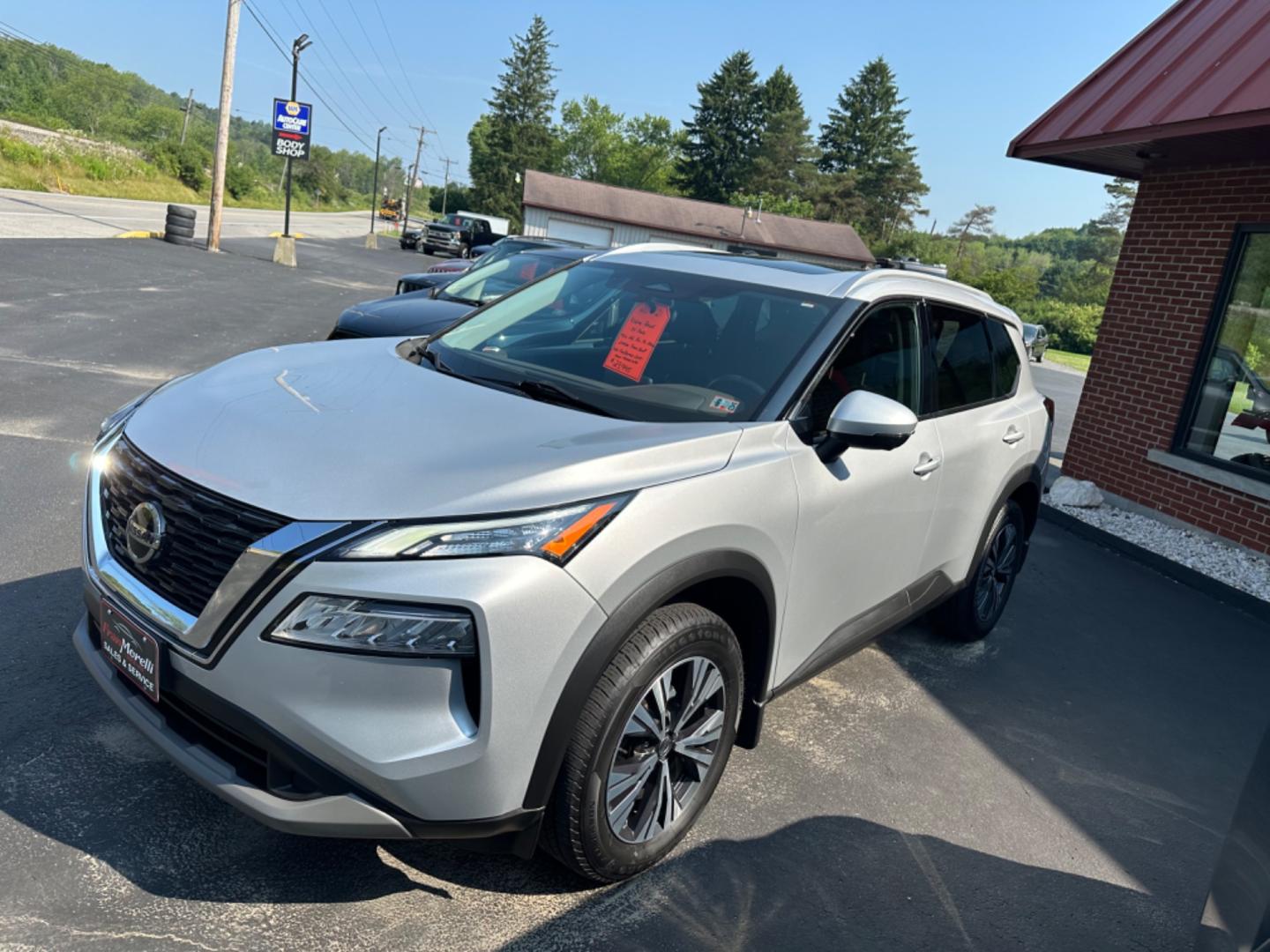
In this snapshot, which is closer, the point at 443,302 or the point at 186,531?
the point at 186,531

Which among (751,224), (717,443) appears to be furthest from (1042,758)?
(751,224)

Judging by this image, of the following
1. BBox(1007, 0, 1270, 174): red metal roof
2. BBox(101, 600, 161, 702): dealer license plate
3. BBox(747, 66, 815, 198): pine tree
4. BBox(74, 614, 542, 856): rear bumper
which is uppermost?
BBox(747, 66, 815, 198): pine tree

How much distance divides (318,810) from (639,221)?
1976 inches

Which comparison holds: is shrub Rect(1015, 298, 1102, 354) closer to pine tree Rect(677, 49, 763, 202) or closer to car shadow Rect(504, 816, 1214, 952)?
pine tree Rect(677, 49, 763, 202)

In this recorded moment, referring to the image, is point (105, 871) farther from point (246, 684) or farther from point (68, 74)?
point (68, 74)

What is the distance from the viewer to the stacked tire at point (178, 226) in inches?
880

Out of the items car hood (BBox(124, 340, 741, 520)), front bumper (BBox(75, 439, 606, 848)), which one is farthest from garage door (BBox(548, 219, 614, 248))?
front bumper (BBox(75, 439, 606, 848))

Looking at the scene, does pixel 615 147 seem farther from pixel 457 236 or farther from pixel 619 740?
pixel 619 740

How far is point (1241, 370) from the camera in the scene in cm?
789

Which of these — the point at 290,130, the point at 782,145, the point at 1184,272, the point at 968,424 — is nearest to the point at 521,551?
the point at 968,424

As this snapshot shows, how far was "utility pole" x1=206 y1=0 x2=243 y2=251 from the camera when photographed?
21.2 meters

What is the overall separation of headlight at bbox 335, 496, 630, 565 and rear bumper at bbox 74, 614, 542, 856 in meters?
0.50

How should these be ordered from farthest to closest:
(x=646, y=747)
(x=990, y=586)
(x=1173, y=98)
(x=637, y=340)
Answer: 1. (x=1173, y=98)
2. (x=990, y=586)
3. (x=637, y=340)
4. (x=646, y=747)

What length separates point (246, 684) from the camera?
2.12m
